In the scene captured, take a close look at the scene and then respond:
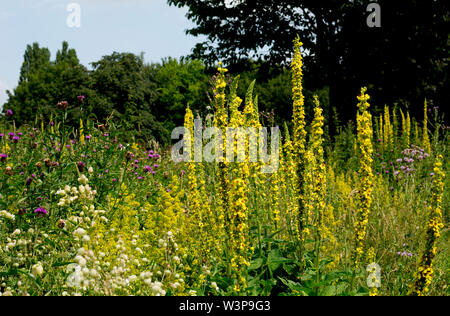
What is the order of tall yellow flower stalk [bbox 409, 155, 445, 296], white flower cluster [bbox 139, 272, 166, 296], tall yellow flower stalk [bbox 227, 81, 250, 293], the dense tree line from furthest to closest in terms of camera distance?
the dense tree line, tall yellow flower stalk [bbox 227, 81, 250, 293], tall yellow flower stalk [bbox 409, 155, 445, 296], white flower cluster [bbox 139, 272, 166, 296]

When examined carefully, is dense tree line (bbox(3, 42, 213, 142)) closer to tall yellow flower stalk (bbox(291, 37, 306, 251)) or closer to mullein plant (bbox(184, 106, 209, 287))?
mullein plant (bbox(184, 106, 209, 287))

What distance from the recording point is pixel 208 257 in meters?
3.48

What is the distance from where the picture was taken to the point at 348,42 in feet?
50.5

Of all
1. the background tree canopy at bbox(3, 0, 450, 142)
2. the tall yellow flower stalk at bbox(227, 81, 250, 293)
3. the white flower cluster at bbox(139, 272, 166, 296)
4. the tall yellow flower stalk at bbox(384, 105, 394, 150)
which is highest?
the background tree canopy at bbox(3, 0, 450, 142)

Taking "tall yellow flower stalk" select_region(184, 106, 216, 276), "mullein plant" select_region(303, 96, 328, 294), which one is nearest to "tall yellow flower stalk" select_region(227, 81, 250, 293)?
"tall yellow flower stalk" select_region(184, 106, 216, 276)

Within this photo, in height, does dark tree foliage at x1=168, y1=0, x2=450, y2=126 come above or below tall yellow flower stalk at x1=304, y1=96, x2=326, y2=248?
above

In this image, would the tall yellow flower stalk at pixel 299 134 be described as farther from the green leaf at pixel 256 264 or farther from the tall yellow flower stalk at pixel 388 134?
the tall yellow flower stalk at pixel 388 134

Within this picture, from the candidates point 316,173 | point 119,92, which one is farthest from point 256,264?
point 119,92

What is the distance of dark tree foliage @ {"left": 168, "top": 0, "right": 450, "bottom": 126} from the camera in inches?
587

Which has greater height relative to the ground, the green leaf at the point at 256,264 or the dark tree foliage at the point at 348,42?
the dark tree foliage at the point at 348,42

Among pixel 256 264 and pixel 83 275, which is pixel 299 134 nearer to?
pixel 256 264

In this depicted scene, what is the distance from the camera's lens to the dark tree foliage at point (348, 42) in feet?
48.9

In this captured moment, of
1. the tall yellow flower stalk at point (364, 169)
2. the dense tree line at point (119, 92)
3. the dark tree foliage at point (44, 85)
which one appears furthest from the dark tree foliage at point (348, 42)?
the tall yellow flower stalk at point (364, 169)
